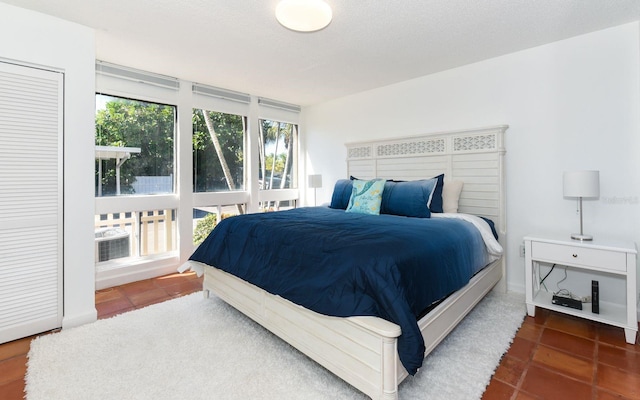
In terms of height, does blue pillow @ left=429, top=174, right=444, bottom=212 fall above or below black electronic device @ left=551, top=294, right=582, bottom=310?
above

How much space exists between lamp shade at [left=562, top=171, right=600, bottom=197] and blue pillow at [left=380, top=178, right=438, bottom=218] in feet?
3.62

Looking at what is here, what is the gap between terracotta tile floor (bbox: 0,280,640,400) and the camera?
1.67 metres

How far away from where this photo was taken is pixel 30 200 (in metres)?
2.29

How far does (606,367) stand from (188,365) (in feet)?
8.62

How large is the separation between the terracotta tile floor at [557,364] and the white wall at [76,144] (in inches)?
13.3

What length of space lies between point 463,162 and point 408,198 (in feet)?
2.88

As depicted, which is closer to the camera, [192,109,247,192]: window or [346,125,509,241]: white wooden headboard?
[346,125,509,241]: white wooden headboard

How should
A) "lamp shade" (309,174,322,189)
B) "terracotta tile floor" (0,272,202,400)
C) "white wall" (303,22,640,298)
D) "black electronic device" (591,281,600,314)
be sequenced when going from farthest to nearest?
1. "lamp shade" (309,174,322,189)
2. "white wall" (303,22,640,298)
3. "black electronic device" (591,281,600,314)
4. "terracotta tile floor" (0,272,202,400)

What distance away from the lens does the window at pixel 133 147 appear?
11.2ft

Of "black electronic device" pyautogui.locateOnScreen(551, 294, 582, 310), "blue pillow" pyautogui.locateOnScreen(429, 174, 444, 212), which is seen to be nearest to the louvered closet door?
"blue pillow" pyautogui.locateOnScreen(429, 174, 444, 212)

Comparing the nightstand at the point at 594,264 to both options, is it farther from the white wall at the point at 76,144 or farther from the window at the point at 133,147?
the window at the point at 133,147

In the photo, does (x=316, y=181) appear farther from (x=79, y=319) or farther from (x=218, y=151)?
(x=79, y=319)

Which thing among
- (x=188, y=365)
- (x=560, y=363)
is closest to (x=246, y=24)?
(x=188, y=365)

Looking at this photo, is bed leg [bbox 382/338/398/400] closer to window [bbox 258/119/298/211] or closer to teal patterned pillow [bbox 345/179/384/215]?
teal patterned pillow [bbox 345/179/384/215]
